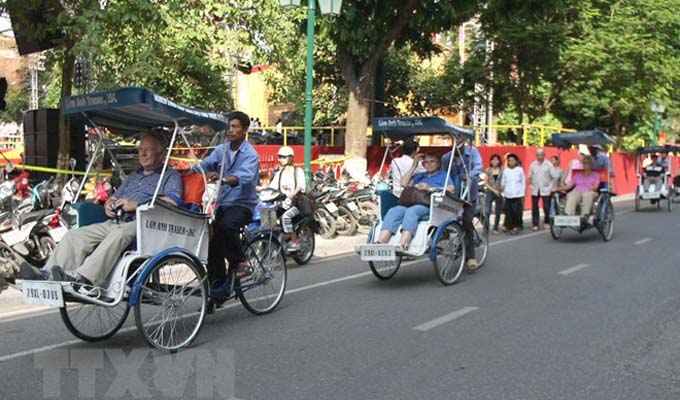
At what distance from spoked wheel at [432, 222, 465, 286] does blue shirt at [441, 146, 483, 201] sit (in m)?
0.88

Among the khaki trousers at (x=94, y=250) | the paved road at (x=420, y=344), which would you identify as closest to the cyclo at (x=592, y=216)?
the paved road at (x=420, y=344)

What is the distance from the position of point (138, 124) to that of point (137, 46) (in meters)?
7.16

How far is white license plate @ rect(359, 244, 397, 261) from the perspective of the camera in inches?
352

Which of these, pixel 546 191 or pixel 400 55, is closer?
pixel 546 191

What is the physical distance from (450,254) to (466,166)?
162cm

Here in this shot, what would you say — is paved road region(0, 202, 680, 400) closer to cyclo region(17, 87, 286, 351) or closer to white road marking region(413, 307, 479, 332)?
white road marking region(413, 307, 479, 332)

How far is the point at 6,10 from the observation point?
39.9ft

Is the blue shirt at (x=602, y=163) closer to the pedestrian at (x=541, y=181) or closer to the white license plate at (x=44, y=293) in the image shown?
the pedestrian at (x=541, y=181)

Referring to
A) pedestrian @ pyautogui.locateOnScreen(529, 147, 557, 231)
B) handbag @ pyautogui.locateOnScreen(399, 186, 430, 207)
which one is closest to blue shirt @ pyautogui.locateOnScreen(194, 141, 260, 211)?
handbag @ pyautogui.locateOnScreen(399, 186, 430, 207)

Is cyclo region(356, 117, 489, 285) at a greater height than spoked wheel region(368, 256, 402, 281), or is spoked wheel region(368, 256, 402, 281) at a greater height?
cyclo region(356, 117, 489, 285)

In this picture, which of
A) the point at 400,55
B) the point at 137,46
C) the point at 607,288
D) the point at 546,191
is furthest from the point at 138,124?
the point at 400,55

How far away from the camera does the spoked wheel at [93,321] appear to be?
6434 millimetres

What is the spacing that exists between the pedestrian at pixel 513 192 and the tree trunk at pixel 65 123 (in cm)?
883

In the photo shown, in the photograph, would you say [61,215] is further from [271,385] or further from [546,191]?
[546,191]
